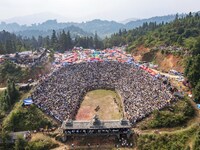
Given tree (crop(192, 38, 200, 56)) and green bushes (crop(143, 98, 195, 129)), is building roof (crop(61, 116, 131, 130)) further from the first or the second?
tree (crop(192, 38, 200, 56))

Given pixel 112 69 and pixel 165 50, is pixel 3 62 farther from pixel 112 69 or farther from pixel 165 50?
pixel 165 50

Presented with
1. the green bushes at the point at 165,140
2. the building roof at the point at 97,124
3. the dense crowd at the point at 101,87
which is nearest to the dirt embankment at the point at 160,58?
the dense crowd at the point at 101,87

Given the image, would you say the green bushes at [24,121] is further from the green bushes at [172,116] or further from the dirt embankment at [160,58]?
the dirt embankment at [160,58]

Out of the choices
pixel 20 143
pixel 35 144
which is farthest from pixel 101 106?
pixel 20 143

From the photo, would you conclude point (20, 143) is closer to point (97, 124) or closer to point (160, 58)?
point (97, 124)

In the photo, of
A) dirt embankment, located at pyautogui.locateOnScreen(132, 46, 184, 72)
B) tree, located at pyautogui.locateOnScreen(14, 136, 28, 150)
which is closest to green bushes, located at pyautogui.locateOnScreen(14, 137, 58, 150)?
tree, located at pyautogui.locateOnScreen(14, 136, 28, 150)

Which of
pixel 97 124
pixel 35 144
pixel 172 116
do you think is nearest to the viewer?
pixel 35 144
